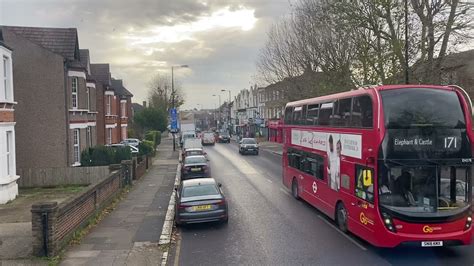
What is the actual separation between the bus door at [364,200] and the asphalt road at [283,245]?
2.18ft

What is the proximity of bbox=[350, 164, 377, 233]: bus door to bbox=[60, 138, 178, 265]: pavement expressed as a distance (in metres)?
4.88

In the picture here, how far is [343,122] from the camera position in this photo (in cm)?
1234

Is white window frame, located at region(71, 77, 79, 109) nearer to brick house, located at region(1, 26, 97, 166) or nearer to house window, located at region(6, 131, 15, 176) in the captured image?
brick house, located at region(1, 26, 97, 166)

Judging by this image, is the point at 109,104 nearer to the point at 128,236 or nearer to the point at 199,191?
the point at 199,191

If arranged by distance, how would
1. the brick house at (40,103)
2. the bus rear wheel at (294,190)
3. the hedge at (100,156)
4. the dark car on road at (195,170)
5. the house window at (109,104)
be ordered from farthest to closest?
the house window at (109,104) → the hedge at (100,156) → the brick house at (40,103) → the dark car on road at (195,170) → the bus rear wheel at (294,190)

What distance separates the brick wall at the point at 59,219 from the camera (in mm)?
9969

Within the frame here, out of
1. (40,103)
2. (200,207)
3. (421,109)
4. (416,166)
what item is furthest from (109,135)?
(416,166)

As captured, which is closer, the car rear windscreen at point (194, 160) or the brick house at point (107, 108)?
the car rear windscreen at point (194, 160)

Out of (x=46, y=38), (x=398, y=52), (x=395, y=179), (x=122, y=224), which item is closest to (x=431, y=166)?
(x=395, y=179)

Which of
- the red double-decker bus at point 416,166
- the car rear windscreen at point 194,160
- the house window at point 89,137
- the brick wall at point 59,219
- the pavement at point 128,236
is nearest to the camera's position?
the red double-decker bus at point 416,166

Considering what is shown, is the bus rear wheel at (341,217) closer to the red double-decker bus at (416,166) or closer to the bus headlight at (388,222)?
the red double-decker bus at (416,166)

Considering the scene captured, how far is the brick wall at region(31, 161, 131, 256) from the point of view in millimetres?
9969

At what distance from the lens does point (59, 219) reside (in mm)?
10570

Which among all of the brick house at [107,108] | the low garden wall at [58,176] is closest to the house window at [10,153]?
the low garden wall at [58,176]
